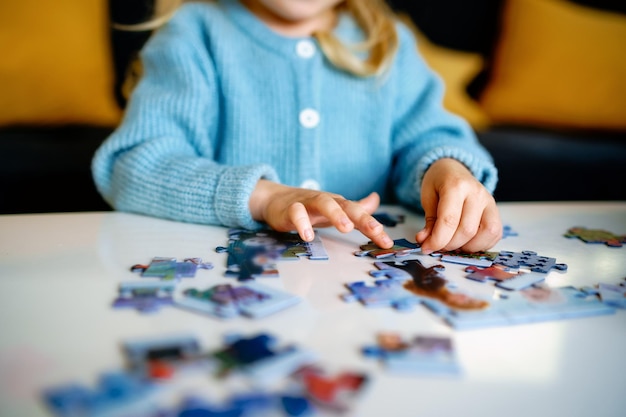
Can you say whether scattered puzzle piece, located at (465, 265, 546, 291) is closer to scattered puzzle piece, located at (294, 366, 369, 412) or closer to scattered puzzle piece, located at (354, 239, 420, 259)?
scattered puzzle piece, located at (354, 239, 420, 259)

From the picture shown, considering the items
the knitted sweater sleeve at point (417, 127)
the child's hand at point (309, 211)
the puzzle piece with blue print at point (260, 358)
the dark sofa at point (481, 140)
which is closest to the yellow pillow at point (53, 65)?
the dark sofa at point (481, 140)

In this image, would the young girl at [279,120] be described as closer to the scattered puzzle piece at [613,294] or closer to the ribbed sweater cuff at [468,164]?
the ribbed sweater cuff at [468,164]

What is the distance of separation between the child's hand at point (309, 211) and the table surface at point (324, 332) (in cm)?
4

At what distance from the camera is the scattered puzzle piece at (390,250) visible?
681 millimetres

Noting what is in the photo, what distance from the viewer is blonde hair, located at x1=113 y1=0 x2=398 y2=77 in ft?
3.76

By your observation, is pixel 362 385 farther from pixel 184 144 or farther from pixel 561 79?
pixel 561 79

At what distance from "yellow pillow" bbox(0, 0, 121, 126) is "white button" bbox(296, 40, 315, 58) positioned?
923mm

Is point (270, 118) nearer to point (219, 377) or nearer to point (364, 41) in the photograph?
point (364, 41)

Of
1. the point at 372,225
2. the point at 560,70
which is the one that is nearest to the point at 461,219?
the point at 372,225

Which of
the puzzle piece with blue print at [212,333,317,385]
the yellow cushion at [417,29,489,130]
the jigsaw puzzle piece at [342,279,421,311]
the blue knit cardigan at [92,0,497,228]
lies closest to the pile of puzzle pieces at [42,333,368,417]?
the puzzle piece with blue print at [212,333,317,385]

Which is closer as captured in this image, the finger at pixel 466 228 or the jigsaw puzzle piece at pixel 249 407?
the jigsaw puzzle piece at pixel 249 407

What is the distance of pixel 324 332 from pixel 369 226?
9.9 inches

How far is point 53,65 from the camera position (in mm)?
1701

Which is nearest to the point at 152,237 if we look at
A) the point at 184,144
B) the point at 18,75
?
the point at 184,144
